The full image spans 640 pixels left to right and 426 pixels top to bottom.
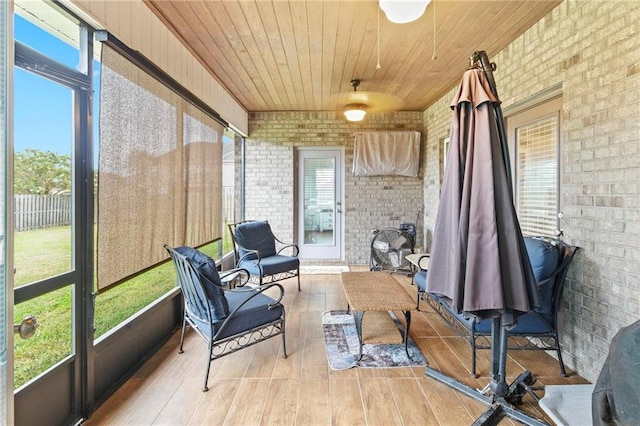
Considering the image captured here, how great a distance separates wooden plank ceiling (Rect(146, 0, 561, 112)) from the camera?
223cm

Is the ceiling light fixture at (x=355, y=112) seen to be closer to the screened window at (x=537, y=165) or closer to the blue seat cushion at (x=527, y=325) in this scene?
the screened window at (x=537, y=165)

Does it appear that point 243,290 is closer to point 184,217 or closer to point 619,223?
point 184,217

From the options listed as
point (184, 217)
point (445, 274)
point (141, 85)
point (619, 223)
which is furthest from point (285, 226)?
point (619, 223)

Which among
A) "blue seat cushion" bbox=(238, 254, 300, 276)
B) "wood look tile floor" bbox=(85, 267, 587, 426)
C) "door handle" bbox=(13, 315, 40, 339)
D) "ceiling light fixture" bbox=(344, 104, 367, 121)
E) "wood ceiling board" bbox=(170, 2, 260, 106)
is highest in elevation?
"wood ceiling board" bbox=(170, 2, 260, 106)

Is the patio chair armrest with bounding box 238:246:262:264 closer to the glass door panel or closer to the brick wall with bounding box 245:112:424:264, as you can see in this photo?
the brick wall with bounding box 245:112:424:264

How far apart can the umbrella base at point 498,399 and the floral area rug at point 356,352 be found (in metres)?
0.24

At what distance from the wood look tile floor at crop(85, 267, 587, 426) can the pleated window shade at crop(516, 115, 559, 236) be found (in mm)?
1131

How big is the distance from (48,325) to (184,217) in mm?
1207

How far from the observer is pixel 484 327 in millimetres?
2018

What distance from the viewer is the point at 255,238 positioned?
395cm

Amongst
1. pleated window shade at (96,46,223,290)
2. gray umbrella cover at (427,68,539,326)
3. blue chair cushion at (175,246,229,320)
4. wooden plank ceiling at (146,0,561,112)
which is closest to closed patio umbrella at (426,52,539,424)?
gray umbrella cover at (427,68,539,326)

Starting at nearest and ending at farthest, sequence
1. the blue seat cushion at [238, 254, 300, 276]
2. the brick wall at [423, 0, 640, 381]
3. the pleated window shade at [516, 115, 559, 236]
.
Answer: the brick wall at [423, 0, 640, 381] → the pleated window shade at [516, 115, 559, 236] → the blue seat cushion at [238, 254, 300, 276]

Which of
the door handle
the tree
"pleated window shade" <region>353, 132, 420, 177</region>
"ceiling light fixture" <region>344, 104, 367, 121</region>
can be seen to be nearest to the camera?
the door handle

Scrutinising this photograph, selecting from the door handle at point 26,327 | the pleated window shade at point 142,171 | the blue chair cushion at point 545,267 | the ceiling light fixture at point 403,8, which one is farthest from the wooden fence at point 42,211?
the blue chair cushion at point 545,267
